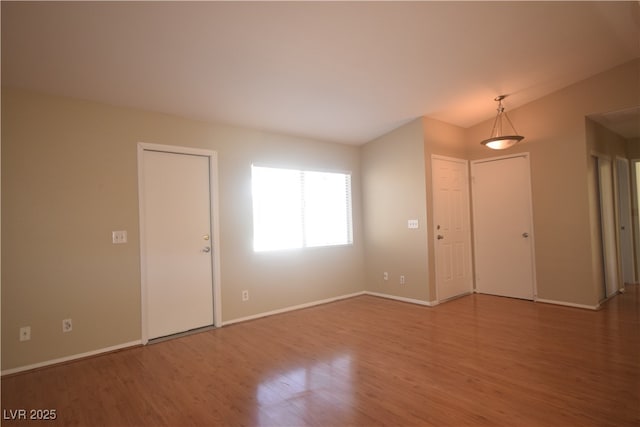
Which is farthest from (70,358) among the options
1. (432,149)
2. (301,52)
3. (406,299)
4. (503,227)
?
(503,227)

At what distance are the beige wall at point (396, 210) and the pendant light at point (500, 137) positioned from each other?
0.91 m

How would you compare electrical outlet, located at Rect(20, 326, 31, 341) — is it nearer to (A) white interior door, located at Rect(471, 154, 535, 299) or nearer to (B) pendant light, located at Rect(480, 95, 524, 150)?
(B) pendant light, located at Rect(480, 95, 524, 150)

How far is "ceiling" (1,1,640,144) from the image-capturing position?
2396 millimetres

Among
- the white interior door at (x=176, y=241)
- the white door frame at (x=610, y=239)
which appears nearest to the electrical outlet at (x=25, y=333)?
the white interior door at (x=176, y=241)

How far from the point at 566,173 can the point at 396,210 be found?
2332 millimetres

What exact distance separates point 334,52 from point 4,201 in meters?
3.24

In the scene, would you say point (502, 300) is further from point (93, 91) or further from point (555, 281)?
point (93, 91)

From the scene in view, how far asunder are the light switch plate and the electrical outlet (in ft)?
3.29

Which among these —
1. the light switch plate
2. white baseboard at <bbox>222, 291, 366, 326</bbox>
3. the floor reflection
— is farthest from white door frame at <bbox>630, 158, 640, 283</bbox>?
the light switch plate

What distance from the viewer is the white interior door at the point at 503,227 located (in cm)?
488

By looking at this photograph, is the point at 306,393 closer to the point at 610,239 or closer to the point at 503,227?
the point at 503,227

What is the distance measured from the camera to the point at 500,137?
427cm

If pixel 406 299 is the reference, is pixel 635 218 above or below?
above

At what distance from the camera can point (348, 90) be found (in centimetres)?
374
